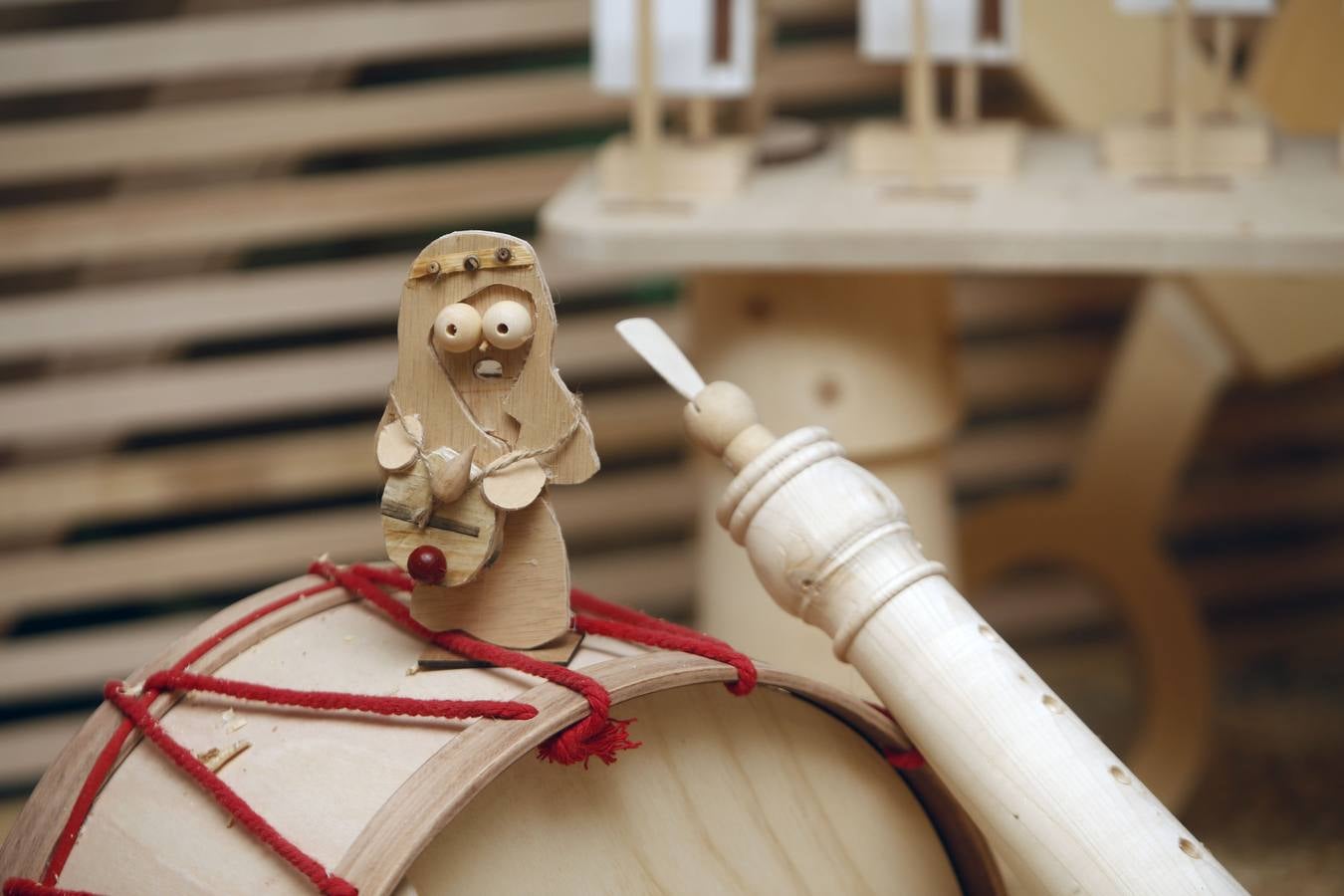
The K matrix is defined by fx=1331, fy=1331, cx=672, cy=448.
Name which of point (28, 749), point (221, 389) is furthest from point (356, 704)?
point (28, 749)

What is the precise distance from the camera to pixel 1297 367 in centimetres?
162

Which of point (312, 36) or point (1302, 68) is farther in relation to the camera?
point (312, 36)

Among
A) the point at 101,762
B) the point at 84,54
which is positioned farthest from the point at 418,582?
the point at 84,54

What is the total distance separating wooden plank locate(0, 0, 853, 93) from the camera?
183 centimetres

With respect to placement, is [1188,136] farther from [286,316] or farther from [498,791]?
[286,316]

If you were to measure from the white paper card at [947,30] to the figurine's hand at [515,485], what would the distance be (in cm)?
78

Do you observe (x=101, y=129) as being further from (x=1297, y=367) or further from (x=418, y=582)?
(x=1297, y=367)

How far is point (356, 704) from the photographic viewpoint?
719mm

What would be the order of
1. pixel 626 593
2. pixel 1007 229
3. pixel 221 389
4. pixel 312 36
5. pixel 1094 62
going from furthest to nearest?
pixel 626 593 < pixel 221 389 < pixel 312 36 < pixel 1094 62 < pixel 1007 229

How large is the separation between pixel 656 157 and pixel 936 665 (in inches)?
27.7

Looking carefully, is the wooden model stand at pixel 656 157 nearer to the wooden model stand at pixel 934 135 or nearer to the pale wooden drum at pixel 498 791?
the wooden model stand at pixel 934 135

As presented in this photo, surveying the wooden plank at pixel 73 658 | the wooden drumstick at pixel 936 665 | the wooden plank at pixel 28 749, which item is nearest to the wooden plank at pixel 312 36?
the wooden plank at pixel 73 658

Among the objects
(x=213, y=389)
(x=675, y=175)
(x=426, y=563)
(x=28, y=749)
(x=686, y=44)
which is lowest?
(x=28, y=749)

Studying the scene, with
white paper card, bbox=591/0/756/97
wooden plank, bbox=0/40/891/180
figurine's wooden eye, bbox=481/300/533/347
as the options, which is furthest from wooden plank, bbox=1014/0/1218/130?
figurine's wooden eye, bbox=481/300/533/347
